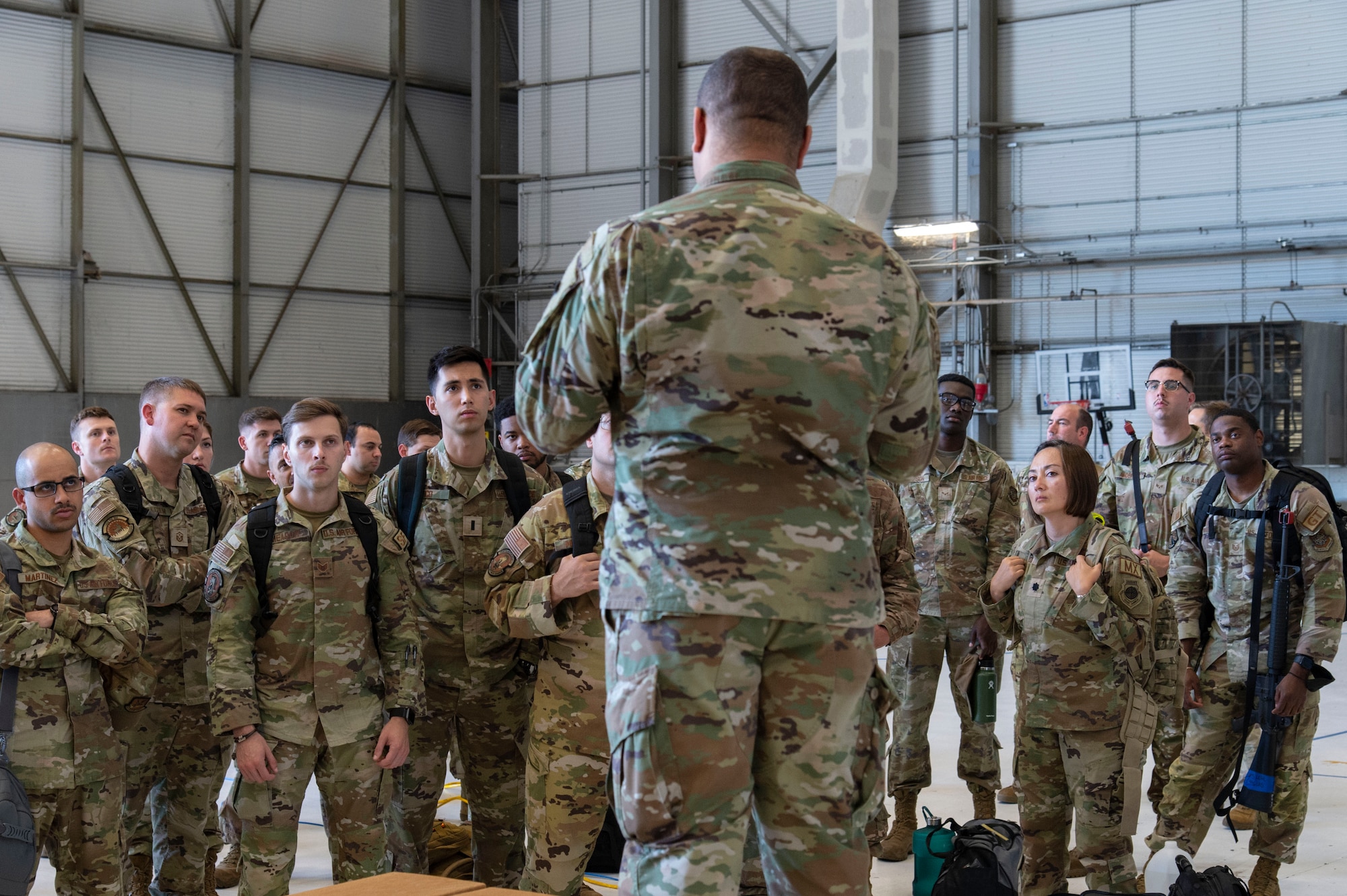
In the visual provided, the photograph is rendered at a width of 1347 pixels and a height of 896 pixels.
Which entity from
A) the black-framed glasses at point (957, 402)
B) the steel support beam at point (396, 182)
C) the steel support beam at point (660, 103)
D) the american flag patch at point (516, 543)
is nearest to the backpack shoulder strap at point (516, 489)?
the american flag patch at point (516, 543)

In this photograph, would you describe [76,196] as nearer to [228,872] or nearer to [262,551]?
[228,872]

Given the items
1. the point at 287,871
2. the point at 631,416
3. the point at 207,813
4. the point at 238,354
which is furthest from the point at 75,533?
the point at 238,354

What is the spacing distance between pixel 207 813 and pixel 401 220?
14.3 meters

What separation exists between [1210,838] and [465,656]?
3526 mm

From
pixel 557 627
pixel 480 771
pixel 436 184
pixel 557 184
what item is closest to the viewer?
pixel 557 627

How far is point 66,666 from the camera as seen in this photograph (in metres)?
4.12

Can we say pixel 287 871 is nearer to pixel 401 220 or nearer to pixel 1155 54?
pixel 1155 54

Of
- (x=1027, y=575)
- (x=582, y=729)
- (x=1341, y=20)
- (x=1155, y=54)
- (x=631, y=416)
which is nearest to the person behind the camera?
(x=631, y=416)

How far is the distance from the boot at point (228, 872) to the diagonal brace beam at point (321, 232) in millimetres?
12658

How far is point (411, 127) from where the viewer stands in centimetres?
1828

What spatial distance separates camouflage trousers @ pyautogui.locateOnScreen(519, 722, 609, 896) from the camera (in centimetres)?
376

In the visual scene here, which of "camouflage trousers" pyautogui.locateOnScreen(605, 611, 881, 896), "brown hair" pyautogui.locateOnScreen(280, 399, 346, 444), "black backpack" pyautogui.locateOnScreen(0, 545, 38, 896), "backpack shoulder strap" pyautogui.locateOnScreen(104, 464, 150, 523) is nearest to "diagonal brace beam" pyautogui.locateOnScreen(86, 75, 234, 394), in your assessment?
"backpack shoulder strap" pyautogui.locateOnScreen(104, 464, 150, 523)

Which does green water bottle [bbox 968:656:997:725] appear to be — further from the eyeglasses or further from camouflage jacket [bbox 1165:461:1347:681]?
the eyeglasses

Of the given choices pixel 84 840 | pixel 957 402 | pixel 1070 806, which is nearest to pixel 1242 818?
pixel 1070 806
